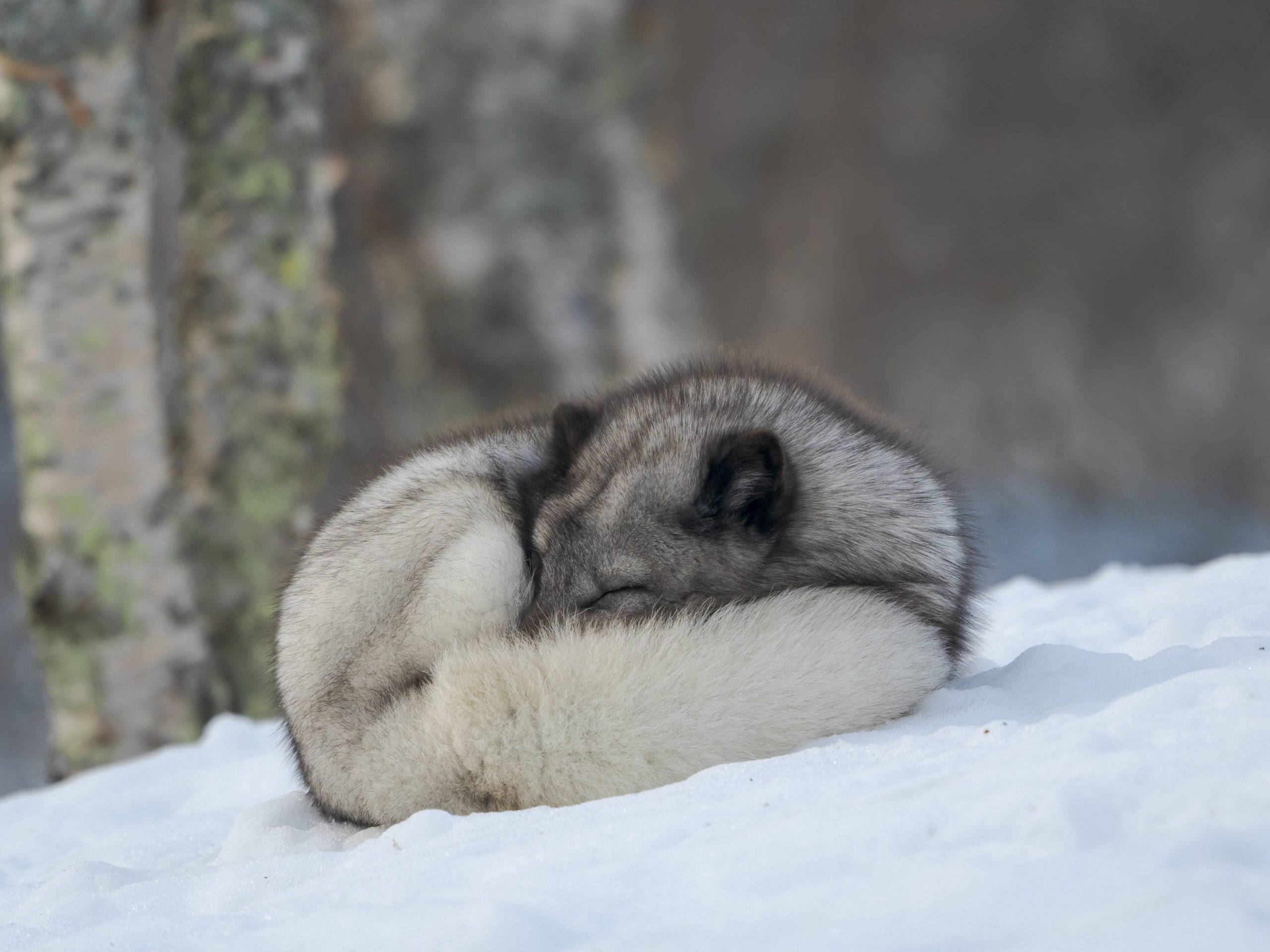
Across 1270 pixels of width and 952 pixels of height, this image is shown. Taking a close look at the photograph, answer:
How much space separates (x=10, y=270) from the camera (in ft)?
14.8

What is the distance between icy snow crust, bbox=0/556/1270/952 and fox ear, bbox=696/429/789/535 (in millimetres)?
552

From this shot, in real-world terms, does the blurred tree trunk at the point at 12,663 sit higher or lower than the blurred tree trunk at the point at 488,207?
lower

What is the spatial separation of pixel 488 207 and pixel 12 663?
4338 millimetres

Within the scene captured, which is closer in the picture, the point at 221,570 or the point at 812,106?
the point at 221,570

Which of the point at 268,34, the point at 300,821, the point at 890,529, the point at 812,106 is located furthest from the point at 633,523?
the point at 812,106

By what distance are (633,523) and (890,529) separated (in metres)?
0.59

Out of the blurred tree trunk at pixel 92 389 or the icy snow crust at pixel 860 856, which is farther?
the blurred tree trunk at pixel 92 389

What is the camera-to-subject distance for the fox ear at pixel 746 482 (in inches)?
106

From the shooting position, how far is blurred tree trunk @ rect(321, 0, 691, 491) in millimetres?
8172

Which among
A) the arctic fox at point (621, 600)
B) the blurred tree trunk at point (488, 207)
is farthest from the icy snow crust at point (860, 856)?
the blurred tree trunk at point (488, 207)

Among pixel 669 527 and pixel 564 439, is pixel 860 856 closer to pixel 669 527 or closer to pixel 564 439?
pixel 669 527

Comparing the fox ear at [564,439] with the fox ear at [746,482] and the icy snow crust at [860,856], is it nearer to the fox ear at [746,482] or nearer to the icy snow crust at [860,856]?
the fox ear at [746,482]

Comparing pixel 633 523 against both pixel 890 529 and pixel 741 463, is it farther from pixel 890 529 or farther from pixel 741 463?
pixel 890 529

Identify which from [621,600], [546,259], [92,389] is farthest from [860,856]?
[546,259]
